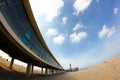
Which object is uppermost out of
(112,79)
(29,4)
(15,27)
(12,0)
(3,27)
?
(29,4)

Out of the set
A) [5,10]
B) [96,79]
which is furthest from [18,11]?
[96,79]

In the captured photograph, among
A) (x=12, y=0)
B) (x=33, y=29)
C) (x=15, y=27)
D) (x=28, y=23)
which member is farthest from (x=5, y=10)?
(x=33, y=29)

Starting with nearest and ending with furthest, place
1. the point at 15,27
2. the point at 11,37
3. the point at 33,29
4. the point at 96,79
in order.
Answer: the point at 11,37 → the point at 15,27 → the point at 96,79 → the point at 33,29

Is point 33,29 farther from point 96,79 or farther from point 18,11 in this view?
point 96,79

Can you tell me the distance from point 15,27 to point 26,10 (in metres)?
3.32

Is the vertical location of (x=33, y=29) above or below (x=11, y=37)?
above

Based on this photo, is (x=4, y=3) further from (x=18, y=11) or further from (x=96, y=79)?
(x=96, y=79)

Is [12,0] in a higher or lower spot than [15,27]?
higher

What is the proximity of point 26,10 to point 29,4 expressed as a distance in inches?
50.8

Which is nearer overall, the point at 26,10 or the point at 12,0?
the point at 12,0

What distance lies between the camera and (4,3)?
11492mm

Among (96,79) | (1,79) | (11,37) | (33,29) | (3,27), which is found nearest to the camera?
(3,27)

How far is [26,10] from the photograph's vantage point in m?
16.9

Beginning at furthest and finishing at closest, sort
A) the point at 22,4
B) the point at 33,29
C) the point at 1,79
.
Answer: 1. the point at 33,29
2. the point at 1,79
3. the point at 22,4
